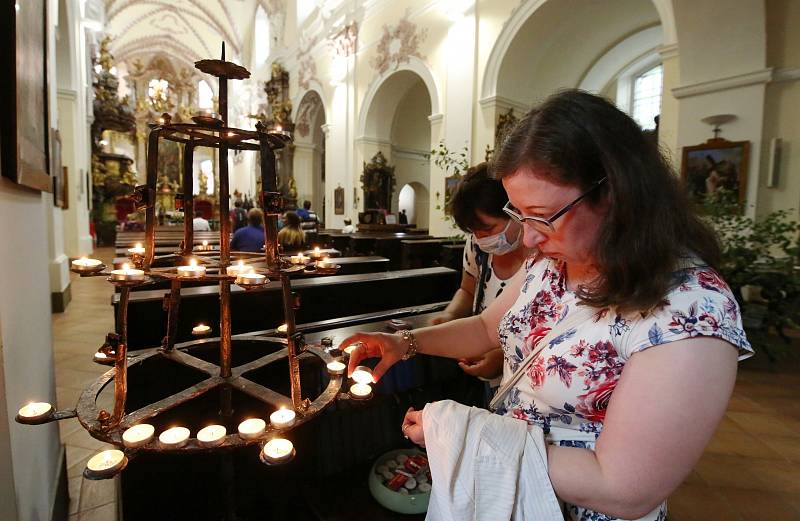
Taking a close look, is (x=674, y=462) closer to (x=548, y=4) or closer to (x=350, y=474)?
(x=350, y=474)

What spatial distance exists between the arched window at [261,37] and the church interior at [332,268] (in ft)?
23.3

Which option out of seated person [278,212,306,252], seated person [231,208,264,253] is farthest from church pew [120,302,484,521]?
seated person [278,212,306,252]

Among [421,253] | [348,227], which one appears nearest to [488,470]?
[421,253]

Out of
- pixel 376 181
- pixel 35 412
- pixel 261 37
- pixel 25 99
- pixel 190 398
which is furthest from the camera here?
pixel 261 37

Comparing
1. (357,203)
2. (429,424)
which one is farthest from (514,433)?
(357,203)

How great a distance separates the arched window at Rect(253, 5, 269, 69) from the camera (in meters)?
19.5

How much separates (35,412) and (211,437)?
13.9 inches

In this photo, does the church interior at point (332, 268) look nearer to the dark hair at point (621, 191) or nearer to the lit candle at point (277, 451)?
the lit candle at point (277, 451)

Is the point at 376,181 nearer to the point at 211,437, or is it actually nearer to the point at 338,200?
the point at 338,200

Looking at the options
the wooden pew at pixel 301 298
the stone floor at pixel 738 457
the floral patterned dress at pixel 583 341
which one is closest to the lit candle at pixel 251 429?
the floral patterned dress at pixel 583 341

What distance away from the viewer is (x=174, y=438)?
75 cm

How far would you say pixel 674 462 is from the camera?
713 mm

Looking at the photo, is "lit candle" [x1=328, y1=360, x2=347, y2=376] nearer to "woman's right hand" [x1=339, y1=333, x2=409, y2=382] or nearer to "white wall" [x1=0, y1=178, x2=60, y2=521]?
"woman's right hand" [x1=339, y1=333, x2=409, y2=382]

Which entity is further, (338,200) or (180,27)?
(180,27)
